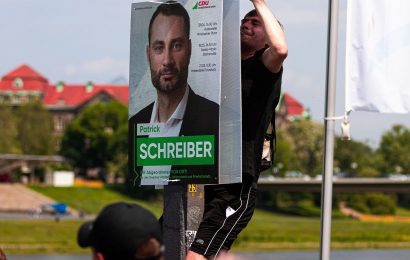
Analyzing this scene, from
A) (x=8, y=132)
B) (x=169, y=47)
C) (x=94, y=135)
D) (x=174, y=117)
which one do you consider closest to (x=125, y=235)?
(x=174, y=117)

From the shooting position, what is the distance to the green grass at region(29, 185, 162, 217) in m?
120

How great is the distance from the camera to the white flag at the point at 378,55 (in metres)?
6.62

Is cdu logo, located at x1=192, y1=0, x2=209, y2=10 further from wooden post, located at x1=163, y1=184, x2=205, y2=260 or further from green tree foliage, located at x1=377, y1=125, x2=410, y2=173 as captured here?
green tree foliage, located at x1=377, y1=125, x2=410, y2=173

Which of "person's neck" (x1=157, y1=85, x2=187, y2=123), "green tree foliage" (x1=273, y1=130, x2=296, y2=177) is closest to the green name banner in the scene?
"person's neck" (x1=157, y1=85, x2=187, y2=123)

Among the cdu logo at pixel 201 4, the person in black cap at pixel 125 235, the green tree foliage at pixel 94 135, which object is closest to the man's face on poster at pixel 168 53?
the cdu logo at pixel 201 4

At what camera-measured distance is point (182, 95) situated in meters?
7.05

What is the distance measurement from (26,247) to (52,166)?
95312 mm

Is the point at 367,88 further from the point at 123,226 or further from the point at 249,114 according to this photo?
the point at 123,226

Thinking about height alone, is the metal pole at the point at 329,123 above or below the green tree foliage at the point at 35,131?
above

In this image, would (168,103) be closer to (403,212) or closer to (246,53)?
(246,53)

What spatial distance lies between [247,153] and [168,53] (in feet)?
2.48

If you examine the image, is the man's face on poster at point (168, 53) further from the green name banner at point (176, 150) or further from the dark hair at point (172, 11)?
the green name banner at point (176, 150)

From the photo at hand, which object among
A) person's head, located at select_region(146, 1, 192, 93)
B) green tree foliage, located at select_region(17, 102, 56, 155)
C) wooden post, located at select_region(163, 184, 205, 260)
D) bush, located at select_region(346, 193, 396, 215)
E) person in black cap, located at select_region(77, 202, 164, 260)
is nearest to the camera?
person in black cap, located at select_region(77, 202, 164, 260)

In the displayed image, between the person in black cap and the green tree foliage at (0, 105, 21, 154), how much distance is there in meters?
142
